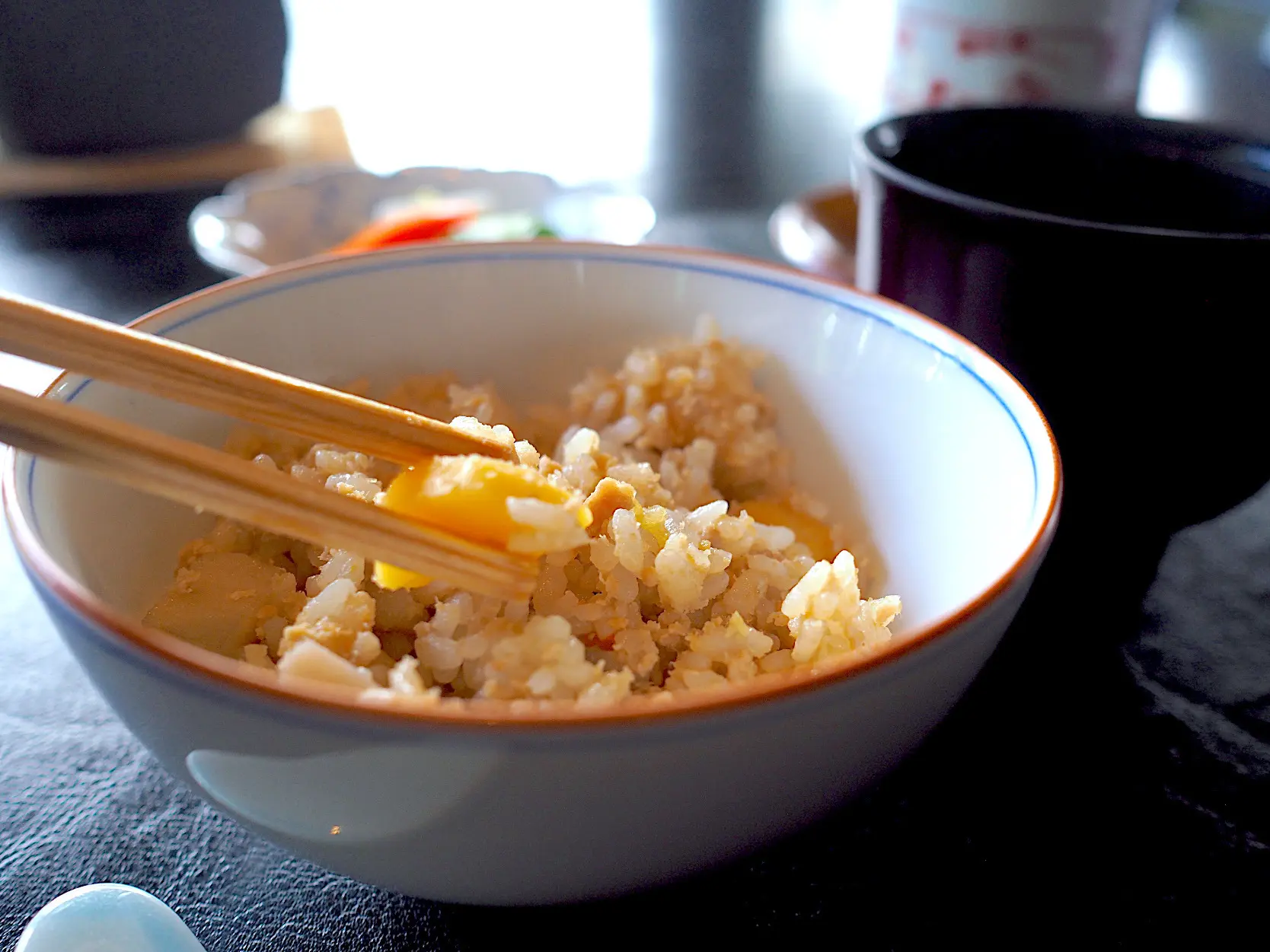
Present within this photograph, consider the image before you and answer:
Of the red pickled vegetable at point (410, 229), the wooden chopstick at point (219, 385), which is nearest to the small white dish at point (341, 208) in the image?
the red pickled vegetable at point (410, 229)

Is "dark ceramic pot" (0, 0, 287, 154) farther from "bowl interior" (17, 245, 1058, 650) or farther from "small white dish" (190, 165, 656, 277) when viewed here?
"bowl interior" (17, 245, 1058, 650)

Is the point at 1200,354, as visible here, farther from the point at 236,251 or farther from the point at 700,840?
the point at 236,251

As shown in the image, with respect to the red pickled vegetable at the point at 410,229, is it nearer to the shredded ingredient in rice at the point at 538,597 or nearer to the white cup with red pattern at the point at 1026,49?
the white cup with red pattern at the point at 1026,49

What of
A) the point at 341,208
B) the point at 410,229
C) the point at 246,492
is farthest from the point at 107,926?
the point at 341,208

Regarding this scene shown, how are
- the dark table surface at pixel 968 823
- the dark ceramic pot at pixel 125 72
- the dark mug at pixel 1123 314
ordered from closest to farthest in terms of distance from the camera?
the dark table surface at pixel 968 823 < the dark mug at pixel 1123 314 < the dark ceramic pot at pixel 125 72

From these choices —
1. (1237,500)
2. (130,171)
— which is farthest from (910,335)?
(130,171)

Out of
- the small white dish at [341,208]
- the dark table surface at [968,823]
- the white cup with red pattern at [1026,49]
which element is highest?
the white cup with red pattern at [1026,49]
